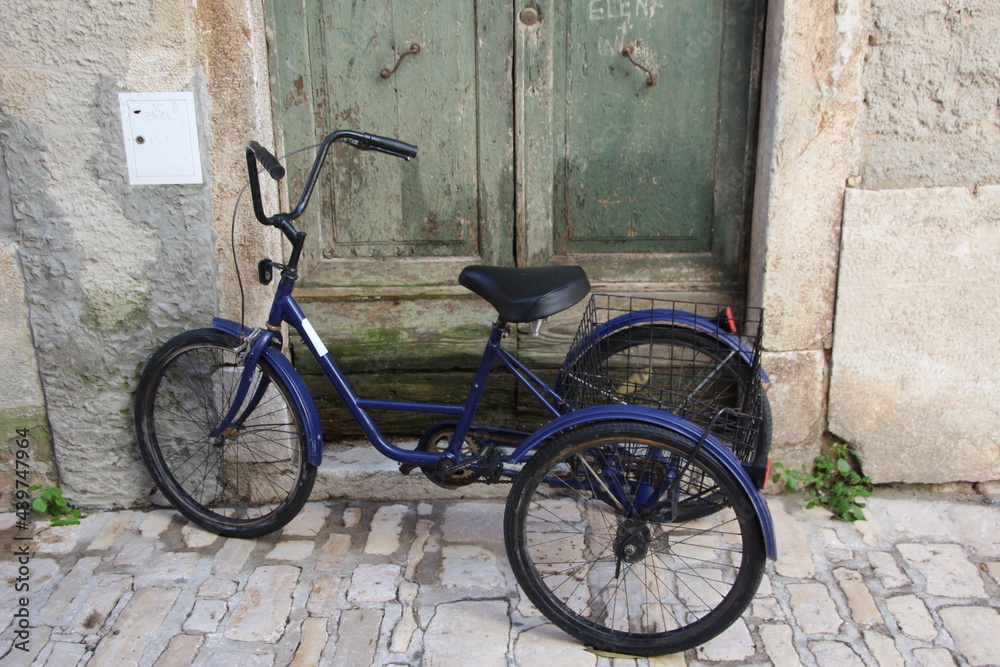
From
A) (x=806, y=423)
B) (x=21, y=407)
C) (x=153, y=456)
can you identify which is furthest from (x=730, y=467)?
(x=21, y=407)

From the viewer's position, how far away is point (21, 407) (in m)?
3.10

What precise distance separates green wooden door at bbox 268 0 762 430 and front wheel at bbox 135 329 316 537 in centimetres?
40

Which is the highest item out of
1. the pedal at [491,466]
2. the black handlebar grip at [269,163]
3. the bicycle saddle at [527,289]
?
the black handlebar grip at [269,163]

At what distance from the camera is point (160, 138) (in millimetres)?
2859

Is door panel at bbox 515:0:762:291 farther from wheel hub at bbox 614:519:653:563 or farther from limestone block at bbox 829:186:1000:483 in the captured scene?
wheel hub at bbox 614:519:653:563

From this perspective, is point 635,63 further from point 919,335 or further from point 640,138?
point 919,335

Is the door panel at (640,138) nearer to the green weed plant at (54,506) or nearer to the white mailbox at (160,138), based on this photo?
the white mailbox at (160,138)

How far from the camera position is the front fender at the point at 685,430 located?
7.21ft

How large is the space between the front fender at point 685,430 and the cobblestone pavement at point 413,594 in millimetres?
490

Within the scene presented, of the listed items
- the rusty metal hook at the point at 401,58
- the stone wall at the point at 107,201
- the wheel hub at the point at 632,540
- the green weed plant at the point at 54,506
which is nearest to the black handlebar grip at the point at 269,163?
the stone wall at the point at 107,201

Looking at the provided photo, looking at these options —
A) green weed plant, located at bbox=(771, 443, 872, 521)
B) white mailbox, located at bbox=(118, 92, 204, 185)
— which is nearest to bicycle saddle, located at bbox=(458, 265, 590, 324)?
white mailbox, located at bbox=(118, 92, 204, 185)

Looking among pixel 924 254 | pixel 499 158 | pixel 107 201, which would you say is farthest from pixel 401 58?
pixel 924 254

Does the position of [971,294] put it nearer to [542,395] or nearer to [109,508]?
[542,395]

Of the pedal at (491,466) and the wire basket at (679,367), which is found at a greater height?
the wire basket at (679,367)
